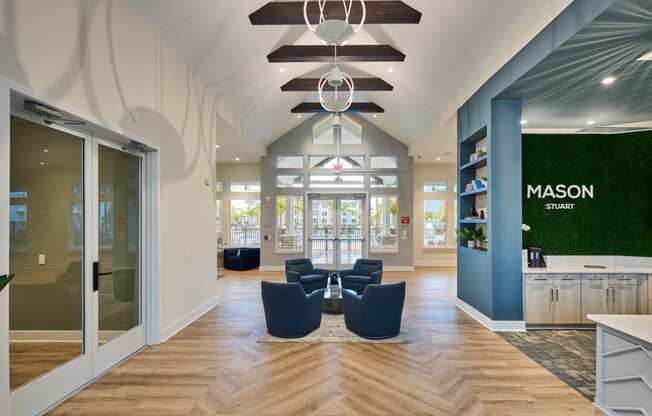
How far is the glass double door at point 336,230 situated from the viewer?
1058 cm

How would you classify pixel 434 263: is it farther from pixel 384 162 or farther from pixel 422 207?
pixel 384 162

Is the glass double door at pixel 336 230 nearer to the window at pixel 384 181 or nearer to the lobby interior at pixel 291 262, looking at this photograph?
the window at pixel 384 181

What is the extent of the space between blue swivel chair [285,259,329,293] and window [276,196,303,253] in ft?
12.8

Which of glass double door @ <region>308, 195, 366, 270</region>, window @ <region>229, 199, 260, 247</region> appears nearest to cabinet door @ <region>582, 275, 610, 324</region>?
glass double door @ <region>308, 195, 366, 270</region>

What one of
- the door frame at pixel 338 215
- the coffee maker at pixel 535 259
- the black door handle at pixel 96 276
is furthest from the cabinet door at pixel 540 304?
the door frame at pixel 338 215

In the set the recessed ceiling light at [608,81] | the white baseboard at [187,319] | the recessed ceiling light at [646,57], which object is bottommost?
the white baseboard at [187,319]

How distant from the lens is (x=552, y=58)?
11.6 ft

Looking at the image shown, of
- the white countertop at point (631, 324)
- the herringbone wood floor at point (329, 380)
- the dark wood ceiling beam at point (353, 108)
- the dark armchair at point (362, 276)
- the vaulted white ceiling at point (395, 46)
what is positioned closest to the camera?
the white countertop at point (631, 324)

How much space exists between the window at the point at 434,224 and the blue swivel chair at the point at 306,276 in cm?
602

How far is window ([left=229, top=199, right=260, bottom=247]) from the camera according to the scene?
38.5 feet

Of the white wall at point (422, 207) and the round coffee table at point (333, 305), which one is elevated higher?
the white wall at point (422, 207)

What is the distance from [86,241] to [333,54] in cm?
477

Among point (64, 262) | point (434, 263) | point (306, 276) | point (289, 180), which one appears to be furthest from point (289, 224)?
point (64, 262)

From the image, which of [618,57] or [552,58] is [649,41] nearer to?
[618,57]
